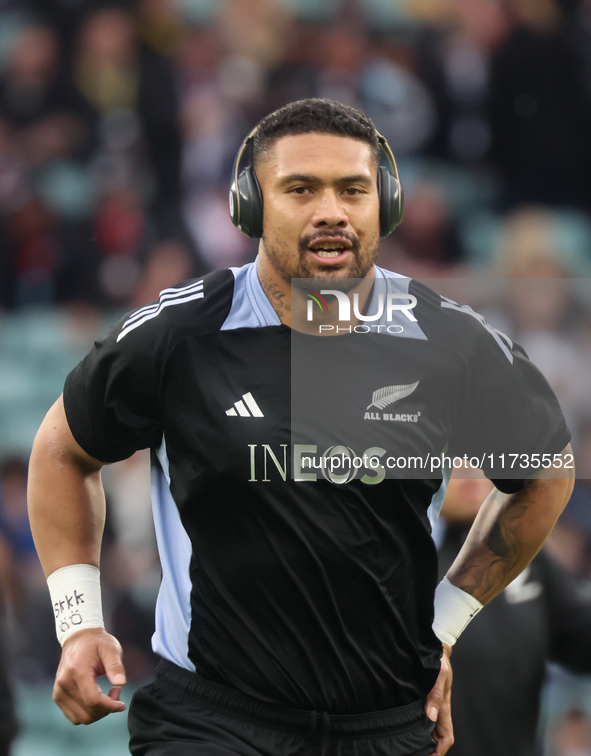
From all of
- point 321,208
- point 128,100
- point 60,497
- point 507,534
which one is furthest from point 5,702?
point 128,100

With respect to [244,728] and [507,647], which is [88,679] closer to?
[244,728]

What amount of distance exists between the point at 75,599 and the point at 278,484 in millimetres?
578

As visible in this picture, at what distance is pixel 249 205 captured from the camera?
8.07 ft

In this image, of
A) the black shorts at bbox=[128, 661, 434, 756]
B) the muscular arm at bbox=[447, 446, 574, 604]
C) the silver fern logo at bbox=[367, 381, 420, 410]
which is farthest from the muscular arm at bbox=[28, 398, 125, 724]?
the muscular arm at bbox=[447, 446, 574, 604]

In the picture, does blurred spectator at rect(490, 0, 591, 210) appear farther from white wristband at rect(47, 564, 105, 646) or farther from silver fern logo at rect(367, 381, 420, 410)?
white wristband at rect(47, 564, 105, 646)

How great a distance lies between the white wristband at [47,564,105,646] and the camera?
91.4 inches

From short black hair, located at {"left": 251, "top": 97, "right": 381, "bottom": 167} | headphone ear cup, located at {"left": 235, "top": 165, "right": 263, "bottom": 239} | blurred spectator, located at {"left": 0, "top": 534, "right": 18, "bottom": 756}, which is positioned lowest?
blurred spectator, located at {"left": 0, "top": 534, "right": 18, "bottom": 756}

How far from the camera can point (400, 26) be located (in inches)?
292

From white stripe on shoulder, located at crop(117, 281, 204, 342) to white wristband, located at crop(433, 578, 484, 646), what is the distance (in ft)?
3.30

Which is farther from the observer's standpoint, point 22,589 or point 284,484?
point 22,589

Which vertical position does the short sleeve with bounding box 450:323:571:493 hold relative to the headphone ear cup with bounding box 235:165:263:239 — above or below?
below

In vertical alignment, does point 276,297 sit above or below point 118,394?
above

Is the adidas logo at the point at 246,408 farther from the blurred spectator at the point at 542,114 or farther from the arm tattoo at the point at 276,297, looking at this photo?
the blurred spectator at the point at 542,114

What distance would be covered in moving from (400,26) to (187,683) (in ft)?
20.5
